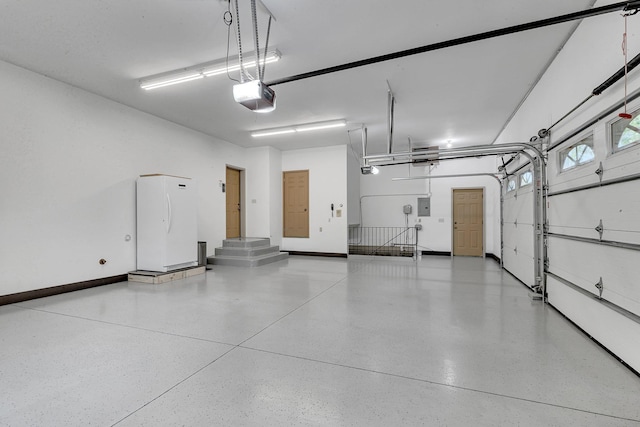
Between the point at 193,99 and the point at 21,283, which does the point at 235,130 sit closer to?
the point at 193,99

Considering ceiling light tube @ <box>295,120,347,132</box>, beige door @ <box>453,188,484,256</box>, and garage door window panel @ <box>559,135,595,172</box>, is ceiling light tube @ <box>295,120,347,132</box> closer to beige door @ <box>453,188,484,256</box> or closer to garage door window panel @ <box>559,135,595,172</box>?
garage door window panel @ <box>559,135,595,172</box>

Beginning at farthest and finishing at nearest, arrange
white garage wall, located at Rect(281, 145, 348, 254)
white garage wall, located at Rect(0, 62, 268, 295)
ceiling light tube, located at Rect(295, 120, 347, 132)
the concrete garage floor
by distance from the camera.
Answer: white garage wall, located at Rect(281, 145, 348, 254) < ceiling light tube, located at Rect(295, 120, 347, 132) < white garage wall, located at Rect(0, 62, 268, 295) < the concrete garage floor

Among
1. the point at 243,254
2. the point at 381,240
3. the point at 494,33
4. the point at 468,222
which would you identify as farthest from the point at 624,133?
the point at 381,240

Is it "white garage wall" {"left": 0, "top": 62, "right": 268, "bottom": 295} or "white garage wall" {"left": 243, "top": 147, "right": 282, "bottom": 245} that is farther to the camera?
"white garage wall" {"left": 243, "top": 147, "right": 282, "bottom": 245}

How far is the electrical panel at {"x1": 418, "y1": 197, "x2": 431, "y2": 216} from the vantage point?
9875 mm

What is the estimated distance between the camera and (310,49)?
380 centimetres

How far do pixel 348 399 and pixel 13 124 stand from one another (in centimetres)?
568

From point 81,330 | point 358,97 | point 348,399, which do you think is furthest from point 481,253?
point 81,330

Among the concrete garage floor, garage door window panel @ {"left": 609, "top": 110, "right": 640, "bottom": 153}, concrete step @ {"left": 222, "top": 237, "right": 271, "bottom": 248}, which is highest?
garage door window panel @ {"left": 609, "top": 110, "right": 640, "bottom": 153}

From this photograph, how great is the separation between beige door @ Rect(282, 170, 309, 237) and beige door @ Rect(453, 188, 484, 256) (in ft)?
16.1

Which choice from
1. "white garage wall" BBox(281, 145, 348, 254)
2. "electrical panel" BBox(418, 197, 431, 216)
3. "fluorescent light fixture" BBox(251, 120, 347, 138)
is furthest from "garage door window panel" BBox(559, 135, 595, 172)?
"electrical panel" BBox(418, 197, 431, 216)

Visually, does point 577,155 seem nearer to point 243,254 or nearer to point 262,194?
point 243,254

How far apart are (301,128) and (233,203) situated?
3443 mm

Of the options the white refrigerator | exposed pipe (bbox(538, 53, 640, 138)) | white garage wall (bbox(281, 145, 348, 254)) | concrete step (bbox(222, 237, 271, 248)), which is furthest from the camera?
white garage wall (bbox(281, 145, 348, 254))
